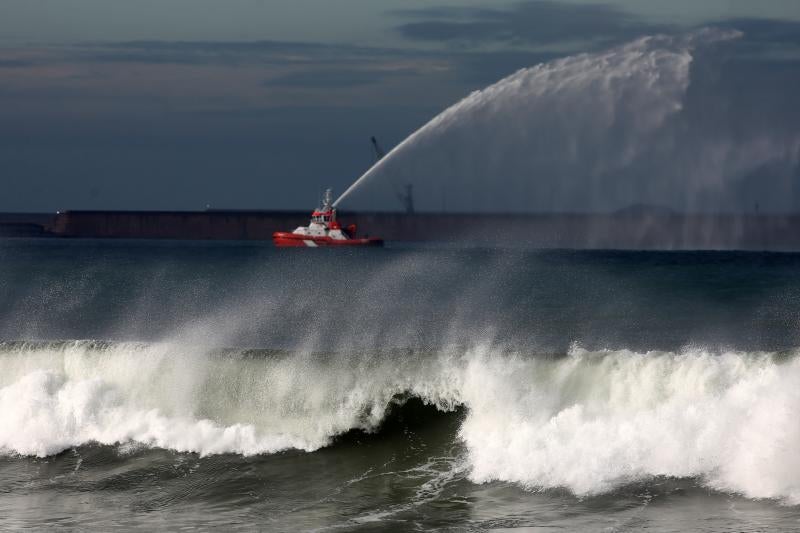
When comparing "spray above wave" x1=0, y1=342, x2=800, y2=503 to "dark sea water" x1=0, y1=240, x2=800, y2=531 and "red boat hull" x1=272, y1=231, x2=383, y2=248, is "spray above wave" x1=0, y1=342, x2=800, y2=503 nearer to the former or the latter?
"dark sea water" x1=0, y1=240, x2=800, y2=531

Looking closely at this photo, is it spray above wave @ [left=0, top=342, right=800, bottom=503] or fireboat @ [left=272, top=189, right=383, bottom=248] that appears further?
fireboat @ [left=272, top=189, right=383, bottom=248]

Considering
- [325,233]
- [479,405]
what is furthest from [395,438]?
[325,233]

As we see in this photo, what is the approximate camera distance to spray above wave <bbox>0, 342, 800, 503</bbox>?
1708cm

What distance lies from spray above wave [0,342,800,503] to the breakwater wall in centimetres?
8745

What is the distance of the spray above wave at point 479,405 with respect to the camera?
17078mm

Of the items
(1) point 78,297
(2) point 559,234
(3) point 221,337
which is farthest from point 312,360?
(2) point 559,234

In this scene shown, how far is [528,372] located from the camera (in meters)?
20.0

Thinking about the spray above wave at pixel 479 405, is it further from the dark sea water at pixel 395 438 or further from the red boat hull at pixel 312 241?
the red boat hull at pixel 312 241

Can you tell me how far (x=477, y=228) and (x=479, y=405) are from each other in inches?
4927

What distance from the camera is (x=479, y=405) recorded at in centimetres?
1984

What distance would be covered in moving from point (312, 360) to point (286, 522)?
6.49 m

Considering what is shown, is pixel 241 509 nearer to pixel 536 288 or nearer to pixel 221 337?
pixel 221 337

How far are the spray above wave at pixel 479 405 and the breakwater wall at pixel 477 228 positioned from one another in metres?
87.4

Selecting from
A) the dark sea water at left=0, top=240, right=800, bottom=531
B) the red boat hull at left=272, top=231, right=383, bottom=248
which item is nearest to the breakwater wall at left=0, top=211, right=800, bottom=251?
the red boat hull at left=272, top=231, right=383, bottom=248
